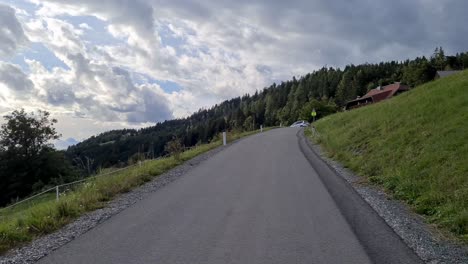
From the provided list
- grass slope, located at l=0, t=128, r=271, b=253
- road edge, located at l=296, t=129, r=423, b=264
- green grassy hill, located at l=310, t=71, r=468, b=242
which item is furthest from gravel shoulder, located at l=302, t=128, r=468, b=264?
grass slope, located at l=0, t=128, r=271, b=253

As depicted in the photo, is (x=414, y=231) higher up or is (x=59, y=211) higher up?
(x=59, y=211)

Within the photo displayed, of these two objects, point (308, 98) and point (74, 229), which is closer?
point (74, 229)

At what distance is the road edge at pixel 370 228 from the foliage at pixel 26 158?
3527cm

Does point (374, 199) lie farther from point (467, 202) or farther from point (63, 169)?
point (63, 169)

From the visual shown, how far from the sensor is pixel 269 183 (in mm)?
11031

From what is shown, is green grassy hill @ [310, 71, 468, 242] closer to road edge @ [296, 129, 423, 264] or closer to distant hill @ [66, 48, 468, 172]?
road edge @ [296, 129, 423, 264]

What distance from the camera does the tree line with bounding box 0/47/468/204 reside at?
3922 cm

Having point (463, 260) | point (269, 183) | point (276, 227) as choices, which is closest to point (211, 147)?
point (269, 183)

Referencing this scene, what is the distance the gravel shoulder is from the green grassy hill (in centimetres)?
29

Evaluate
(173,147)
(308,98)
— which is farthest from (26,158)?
(308,98)

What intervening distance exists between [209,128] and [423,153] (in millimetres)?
122286

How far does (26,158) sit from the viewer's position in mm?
42219

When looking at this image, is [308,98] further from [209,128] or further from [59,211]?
[59,211]

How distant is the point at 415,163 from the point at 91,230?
8446mm
